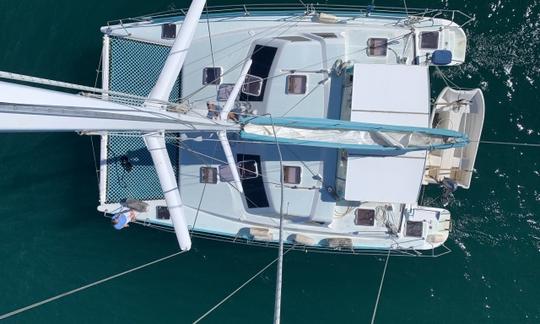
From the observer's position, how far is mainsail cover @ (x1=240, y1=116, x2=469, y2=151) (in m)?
7.77

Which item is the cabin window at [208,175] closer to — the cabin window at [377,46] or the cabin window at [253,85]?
the cabin window at [253,85]

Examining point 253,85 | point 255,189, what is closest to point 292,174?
point 255,189

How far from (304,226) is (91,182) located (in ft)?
20.0

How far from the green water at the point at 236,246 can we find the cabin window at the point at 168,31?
2.21 m

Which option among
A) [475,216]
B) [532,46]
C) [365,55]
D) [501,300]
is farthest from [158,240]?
[532,46]

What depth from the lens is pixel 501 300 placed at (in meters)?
12.2

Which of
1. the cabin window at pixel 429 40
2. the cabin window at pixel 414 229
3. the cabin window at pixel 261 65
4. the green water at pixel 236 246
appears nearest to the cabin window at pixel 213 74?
the cabin window at pixel 261 65

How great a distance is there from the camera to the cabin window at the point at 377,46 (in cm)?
955

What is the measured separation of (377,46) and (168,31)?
14.7 feet

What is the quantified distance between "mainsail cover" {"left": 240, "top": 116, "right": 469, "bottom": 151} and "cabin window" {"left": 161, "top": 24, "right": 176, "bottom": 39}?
349cm

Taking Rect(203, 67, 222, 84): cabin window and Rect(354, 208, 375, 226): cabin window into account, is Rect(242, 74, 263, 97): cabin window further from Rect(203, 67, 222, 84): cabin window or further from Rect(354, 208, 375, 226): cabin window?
Rect(354, 208, 375, 226): cabin window

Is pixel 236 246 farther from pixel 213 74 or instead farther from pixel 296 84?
pixel 296 84

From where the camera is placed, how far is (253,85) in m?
9.52

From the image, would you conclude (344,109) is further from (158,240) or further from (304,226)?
(158,240)
